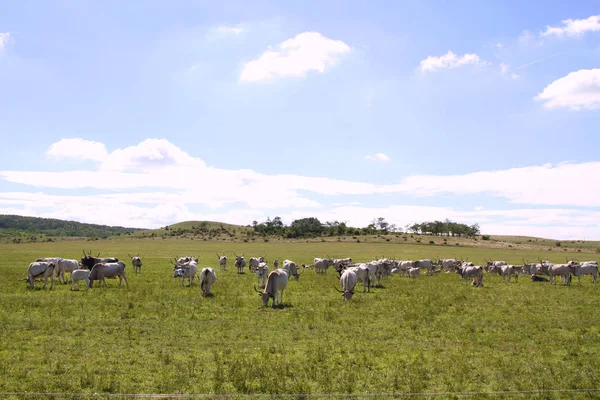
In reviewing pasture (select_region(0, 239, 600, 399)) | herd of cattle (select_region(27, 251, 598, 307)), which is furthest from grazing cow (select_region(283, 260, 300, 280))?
pasture (select_region(0, 239, 600, 399))

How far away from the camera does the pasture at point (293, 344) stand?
10.1 metres

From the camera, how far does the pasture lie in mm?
10133

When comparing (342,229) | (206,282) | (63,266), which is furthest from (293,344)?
(342,229)

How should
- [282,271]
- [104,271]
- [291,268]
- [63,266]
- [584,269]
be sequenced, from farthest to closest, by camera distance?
[584,269]
[291,268]
[63,266]
[104,271]
[282,271]

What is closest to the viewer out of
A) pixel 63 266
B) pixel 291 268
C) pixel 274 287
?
pixel 274 287

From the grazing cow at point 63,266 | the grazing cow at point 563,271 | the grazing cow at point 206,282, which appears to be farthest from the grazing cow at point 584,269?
the grazing cow at point 63,266

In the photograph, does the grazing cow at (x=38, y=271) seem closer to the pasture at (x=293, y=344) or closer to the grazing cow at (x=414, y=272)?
the pasture at (x=293, y=344)

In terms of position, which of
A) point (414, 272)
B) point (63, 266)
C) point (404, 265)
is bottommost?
point (414, 272)

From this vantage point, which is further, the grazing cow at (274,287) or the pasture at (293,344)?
the grazing cow at (274,287)

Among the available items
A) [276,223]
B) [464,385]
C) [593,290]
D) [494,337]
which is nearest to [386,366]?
A: [464,385]

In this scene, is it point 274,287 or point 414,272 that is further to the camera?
point 414,272

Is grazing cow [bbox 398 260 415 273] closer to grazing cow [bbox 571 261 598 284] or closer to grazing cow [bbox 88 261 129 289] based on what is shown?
grazing cow [bbox 571 261 598 284]

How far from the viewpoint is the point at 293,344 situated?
1369 cm

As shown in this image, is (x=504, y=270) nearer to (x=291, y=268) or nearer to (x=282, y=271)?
(x=291, y=268)
